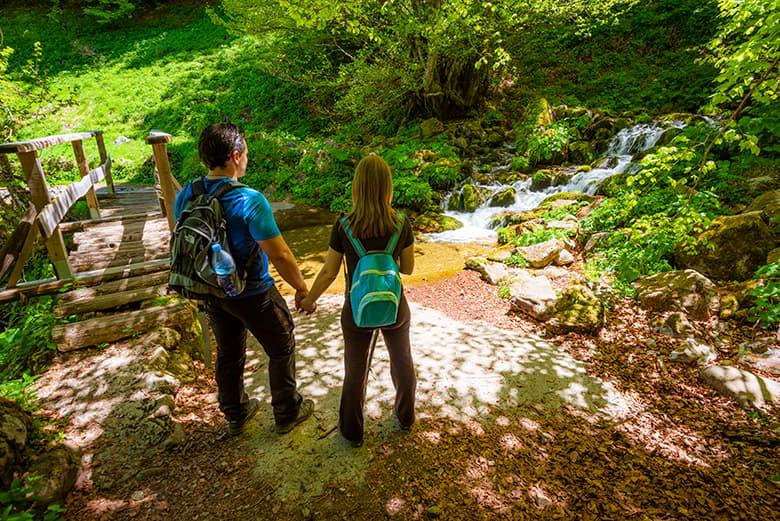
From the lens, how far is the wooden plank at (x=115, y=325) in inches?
148

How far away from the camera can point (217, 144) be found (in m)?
2.47

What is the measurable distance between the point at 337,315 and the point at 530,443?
3.27m

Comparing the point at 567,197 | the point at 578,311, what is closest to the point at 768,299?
the point at 578,311

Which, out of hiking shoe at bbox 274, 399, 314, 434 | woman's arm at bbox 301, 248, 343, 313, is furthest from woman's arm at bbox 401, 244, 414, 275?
hiking shoe at bbox 274, 399, 314, 434

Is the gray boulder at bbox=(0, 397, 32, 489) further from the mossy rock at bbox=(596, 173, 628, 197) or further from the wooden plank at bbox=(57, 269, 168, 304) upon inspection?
the mossy rock at bbox=(596, 173, 628, 197)

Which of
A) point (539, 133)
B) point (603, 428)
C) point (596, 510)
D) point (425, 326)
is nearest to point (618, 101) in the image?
point (539, 133)

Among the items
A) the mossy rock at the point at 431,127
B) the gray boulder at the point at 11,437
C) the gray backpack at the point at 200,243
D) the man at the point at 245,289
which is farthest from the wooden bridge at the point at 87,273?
the mossy rock at the point at 431,127

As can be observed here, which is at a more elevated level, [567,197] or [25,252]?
[25,252]

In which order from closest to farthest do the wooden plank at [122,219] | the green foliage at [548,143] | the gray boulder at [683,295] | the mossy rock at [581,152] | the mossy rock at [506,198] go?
the gray boulder at [683,295] < the wooden plank at [122,219] < the mossy rock at [506,198] < the mossy rock at [581,152] < the green foliage at [548,143]

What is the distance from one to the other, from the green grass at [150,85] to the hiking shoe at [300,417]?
12758mm

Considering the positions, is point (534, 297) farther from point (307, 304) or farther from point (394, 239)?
point (307, 304)

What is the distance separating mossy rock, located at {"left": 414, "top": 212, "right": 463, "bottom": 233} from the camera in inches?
397

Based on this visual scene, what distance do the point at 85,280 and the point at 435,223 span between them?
757 cm

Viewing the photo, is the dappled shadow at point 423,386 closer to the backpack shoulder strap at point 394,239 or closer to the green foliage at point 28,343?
the backpack shoulder strap at point 394,239
